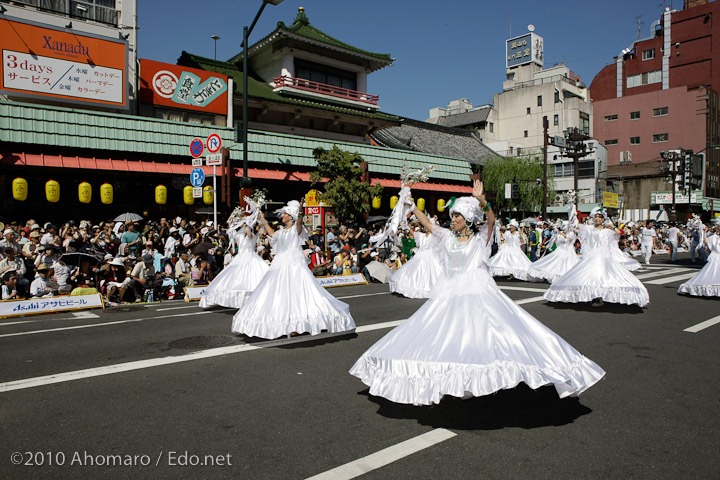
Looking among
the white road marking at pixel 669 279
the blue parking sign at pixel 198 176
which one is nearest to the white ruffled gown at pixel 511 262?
the white road marking at pixel 669 279

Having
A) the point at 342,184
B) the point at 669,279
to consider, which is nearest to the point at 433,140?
the point at 342,184

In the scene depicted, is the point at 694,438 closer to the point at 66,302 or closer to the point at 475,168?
the point at 66,302

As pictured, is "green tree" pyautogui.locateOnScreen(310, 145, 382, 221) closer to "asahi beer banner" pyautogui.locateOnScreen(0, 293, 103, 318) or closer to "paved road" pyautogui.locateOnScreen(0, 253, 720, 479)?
"asahi beer banner" pyautogui.locateOnScreen(0, 293, 103, 318)

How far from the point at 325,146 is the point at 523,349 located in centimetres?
2290

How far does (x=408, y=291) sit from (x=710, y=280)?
7180mm

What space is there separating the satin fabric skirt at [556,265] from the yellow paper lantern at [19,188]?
16.8 meters

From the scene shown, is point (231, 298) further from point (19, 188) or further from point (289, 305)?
point (19, 188)

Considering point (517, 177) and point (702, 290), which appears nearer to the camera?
point (702, 290)

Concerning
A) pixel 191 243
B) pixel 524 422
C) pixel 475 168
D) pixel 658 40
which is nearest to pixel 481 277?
pixel 524 422

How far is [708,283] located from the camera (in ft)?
39.8

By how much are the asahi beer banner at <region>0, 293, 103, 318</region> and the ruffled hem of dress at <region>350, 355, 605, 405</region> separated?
373 inches

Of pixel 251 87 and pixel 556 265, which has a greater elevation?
pixel 251 87

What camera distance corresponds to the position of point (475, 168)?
40.5 metres

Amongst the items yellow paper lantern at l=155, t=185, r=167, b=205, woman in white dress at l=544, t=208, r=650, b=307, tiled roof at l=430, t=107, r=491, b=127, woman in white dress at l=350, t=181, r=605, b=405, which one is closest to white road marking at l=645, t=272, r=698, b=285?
woman in white dress at l=544, t=208, r=650, b=307
